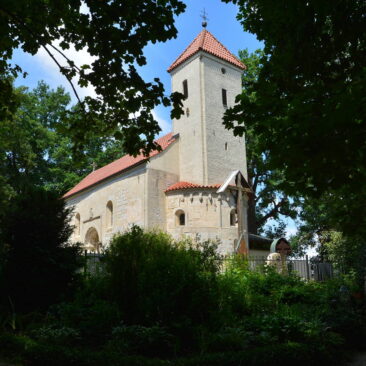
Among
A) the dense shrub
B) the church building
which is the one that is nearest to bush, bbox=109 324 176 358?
the dense shrub

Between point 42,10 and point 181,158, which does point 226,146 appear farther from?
point 42,10

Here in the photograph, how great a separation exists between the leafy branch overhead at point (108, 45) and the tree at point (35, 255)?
4.73 metres

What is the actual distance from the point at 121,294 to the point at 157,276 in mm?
1285

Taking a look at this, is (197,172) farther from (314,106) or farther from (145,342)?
(314,106)

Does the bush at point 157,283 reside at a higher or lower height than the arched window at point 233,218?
lower

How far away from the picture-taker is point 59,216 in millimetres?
11836

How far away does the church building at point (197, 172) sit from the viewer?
2352 centimetres

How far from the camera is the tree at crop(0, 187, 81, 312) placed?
34.4 ft

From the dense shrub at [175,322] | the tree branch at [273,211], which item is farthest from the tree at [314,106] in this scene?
the tree branch at [273,211]

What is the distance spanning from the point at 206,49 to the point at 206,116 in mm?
4664

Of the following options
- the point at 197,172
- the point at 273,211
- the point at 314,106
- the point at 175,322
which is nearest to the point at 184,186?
the point at 197,172

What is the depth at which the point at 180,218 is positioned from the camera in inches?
977

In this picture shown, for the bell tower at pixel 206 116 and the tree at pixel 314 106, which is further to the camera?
the bell tower at pixel 206 116

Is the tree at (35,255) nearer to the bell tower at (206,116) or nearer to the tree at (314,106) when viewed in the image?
the tree at (314,106)
